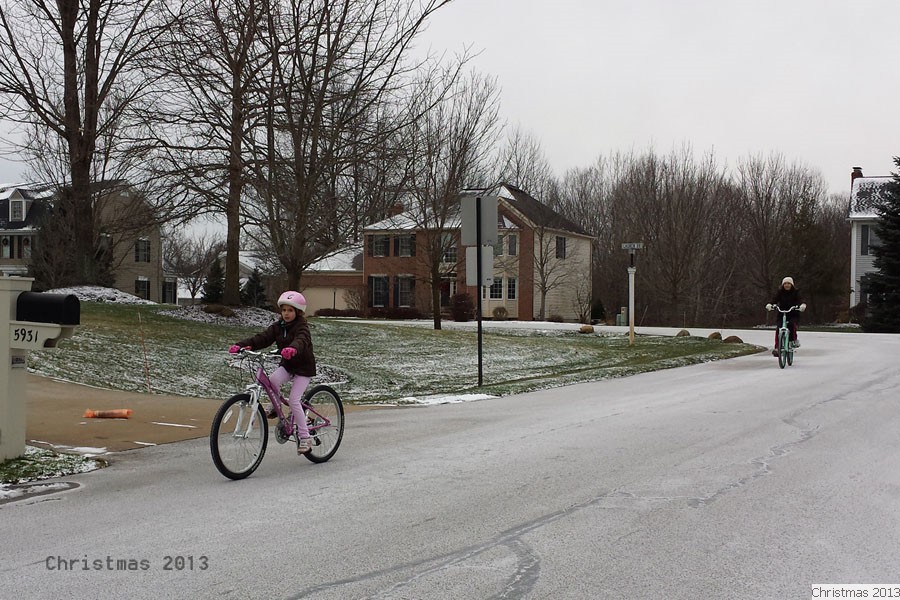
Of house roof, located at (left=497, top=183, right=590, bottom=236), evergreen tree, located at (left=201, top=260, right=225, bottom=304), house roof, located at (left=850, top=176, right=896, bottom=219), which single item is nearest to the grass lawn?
house roof, located at (left=497, top=183, right=590, bottom=236)

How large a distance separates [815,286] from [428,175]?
3251 cm

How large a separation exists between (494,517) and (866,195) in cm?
6280

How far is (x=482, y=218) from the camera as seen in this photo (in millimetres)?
16266

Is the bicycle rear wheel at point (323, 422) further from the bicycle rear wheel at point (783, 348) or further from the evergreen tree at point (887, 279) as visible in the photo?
the evergreen tree at point (887, 279)

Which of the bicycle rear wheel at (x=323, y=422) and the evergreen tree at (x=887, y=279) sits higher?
the evergreen tree at (x=887, y=279)

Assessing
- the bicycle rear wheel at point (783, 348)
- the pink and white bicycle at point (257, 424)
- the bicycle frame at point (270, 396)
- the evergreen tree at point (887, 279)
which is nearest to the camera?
the pink and white bicycle at point (257, 424)

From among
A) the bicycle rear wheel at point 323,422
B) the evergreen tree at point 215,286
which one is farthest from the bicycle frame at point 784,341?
the evergreen tree at point 215,286

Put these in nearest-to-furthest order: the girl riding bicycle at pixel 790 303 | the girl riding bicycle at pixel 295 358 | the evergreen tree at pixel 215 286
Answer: the girl riding bicycle at pixel 295 358 < the girl riding bicycle at pixel 790 303 < the evergreen tree at pixel 215 286

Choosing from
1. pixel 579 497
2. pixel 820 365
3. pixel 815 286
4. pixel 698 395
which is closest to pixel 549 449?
pixel 579 497

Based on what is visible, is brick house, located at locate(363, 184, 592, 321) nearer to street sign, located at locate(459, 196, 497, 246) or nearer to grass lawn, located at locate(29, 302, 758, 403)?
grass lawn, located at locate(29, 302, 758, 403)

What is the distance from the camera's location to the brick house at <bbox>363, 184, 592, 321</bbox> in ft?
191

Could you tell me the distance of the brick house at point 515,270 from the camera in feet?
191

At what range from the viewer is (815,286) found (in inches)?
2228

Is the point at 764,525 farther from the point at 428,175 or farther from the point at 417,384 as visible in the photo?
the point at 428,175
